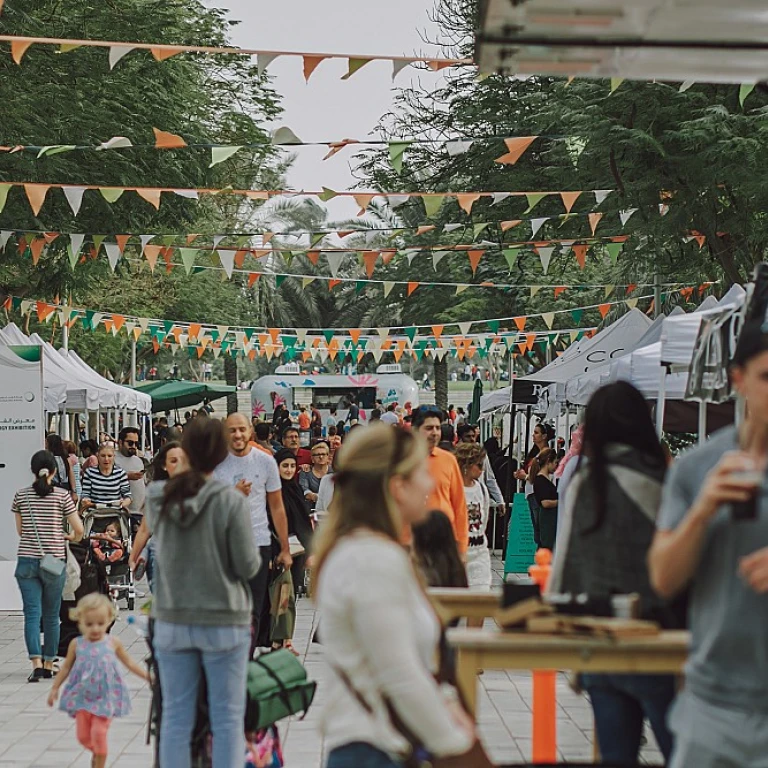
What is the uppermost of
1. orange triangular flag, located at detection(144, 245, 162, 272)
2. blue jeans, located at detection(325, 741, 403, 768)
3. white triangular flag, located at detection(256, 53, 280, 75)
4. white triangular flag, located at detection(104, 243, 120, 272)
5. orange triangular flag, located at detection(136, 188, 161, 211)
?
white triangular flag, located at detection(256, 53, 280, 75)

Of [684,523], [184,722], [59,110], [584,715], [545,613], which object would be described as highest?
[59,110]

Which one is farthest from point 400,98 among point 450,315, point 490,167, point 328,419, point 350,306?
point 350,306

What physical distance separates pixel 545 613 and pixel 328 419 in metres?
52.3

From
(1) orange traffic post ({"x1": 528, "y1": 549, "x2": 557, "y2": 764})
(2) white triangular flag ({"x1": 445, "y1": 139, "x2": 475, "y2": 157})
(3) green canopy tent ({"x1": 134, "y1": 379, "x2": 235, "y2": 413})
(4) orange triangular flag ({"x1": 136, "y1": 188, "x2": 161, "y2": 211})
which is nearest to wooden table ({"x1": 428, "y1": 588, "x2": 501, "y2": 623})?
(1) orange traffic post ({"x1": 528, "y1": 549, "x2": 557, "y2": 764})

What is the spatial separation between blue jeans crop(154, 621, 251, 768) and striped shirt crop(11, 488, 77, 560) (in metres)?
5.26

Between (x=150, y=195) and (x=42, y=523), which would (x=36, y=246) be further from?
(x=42, y=523)

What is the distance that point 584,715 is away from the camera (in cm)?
970

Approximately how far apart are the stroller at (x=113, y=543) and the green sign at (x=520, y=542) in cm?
426

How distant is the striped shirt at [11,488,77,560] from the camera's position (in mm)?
11344

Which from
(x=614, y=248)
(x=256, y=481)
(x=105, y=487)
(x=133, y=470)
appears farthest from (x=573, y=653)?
(x=614, y=248)

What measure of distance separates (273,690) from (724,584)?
3.66 m

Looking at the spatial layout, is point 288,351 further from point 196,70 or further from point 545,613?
point 545,613

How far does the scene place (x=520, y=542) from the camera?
1662 cm

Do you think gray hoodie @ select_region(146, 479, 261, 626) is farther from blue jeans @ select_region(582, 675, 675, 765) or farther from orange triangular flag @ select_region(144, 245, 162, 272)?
orange triangular flag @ select_region(144, 245, 162, 272)
